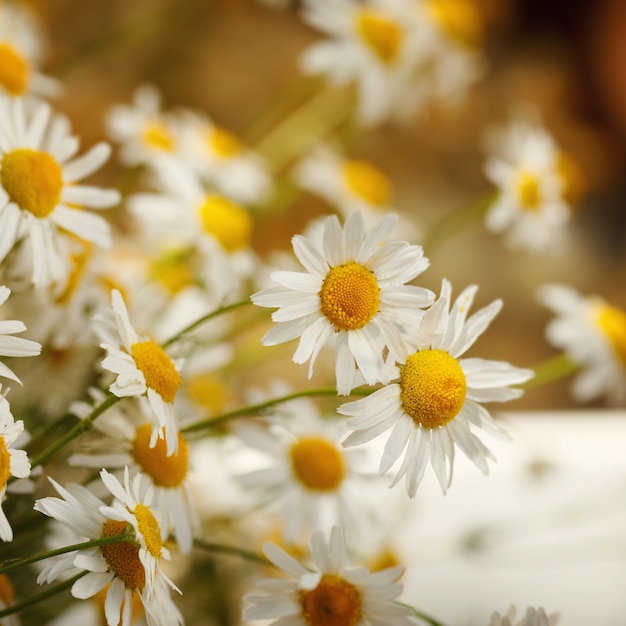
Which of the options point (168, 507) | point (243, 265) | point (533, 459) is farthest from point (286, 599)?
point (533, 459)

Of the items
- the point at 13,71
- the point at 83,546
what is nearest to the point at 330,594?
the point at 83,546

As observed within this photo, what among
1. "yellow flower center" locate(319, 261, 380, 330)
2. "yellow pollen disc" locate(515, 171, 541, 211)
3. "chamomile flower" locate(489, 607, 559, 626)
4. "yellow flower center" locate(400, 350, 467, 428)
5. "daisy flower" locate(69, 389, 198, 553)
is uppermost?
"yellow pollen disc" locate(515, 171, 541, 211)

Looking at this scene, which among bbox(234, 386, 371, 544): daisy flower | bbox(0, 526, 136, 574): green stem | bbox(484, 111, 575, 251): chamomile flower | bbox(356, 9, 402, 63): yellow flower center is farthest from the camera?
bbox(356, 9, 402, 63): yellow flower center

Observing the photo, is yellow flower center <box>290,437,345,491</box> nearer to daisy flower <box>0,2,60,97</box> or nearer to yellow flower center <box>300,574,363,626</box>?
yellow flower center <box>300,574,363,626</box>

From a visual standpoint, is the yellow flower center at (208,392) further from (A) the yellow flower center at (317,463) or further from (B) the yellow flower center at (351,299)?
(B) the yellow flower center at (351,299)

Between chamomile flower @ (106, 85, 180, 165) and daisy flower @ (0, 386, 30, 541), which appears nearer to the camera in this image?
daisy flower @ (0, 386, 30, 541)

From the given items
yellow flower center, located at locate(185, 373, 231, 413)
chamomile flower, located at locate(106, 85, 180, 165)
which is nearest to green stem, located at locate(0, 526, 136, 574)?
yellow flower center, located at locate(185, 373, 231, 413)

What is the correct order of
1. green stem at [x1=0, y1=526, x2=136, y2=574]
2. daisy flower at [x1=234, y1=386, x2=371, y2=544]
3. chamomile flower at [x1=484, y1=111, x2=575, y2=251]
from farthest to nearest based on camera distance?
1. chamomile flower at [x1=484, y1=111, x2=575, y2=251]
2. daisy flower at [x1=234, y1=386, x2=371, y2=544]
3. green stem at [x1=0, y1=526, x2=136, y2=574]
